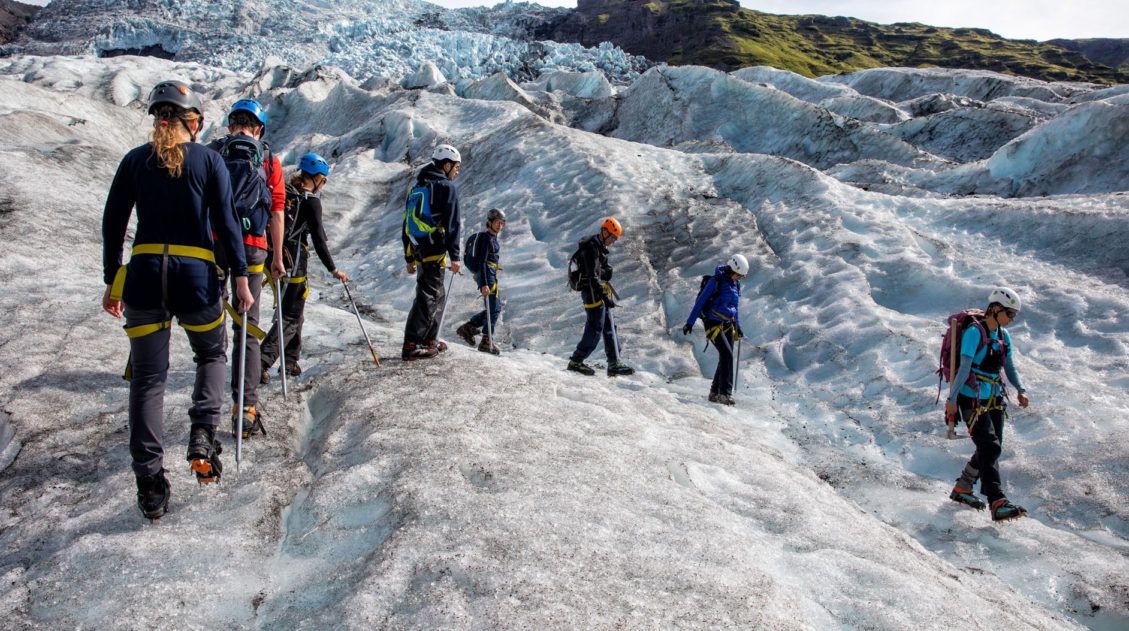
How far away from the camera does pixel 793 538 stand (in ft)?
17.4

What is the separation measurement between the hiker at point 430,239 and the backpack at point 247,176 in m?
2.43

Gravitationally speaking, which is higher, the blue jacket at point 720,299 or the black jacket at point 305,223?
the black jacket at point 305,223

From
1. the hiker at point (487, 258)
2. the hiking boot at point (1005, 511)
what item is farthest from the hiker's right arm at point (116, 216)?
the hiking boot at point (1005, 511)

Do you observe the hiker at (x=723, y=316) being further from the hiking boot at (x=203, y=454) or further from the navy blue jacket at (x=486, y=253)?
the hiking boot at (x=203, y=454)

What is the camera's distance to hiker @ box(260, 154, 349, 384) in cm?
719

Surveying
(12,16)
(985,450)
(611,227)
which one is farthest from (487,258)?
(12,16)

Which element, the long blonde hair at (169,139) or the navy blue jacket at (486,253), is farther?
the navy blue jacket at (486,253)

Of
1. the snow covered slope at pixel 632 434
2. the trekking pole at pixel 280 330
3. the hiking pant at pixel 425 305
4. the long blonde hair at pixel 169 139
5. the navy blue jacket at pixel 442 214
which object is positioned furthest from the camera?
the hiking pant at pixel 425 305

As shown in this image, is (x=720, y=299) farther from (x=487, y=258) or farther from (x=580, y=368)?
(x=487, y=258)

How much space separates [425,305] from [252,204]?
9.49 feet

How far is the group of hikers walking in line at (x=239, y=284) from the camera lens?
13.5 ft

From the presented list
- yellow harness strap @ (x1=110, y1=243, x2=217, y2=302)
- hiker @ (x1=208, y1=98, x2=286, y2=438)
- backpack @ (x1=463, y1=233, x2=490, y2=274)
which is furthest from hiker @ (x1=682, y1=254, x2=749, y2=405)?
yellow harness strap @ (x1=110, y1=243, x2=217, y2=302)

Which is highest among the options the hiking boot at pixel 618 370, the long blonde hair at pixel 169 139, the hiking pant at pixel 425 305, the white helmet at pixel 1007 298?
the long blonde hair at pixel 169 139

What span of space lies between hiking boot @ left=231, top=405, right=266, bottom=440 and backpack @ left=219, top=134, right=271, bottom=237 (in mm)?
1557
